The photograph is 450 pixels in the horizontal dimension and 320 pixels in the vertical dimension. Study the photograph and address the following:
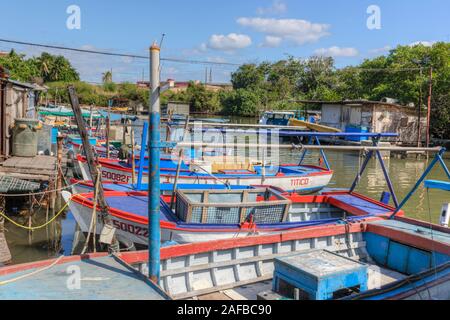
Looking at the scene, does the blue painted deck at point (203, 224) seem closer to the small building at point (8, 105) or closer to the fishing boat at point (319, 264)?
the fishing boat at point (319, 264)

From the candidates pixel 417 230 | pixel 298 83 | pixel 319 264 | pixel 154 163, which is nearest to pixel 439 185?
pixel 417 230

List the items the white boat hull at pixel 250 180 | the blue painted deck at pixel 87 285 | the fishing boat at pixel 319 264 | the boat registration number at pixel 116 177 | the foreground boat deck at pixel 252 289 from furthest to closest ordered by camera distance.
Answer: the boat registration number at pixel 116 177 < the white boat hull at pixel 250 180 < the foreground boat deck at pixel 252 289 < the fishing boat at pixel 319 264 < the blue painted deck at pixel 87 285

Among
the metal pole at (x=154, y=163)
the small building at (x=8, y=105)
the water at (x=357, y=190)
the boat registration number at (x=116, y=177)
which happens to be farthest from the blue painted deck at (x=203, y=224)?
the small building at (x=8, y=105)

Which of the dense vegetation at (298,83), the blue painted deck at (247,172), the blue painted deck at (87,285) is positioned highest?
the dense vegetation at (298,83)

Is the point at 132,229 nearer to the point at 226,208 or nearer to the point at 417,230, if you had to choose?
the point at 226,208

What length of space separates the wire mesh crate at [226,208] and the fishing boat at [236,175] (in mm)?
3766

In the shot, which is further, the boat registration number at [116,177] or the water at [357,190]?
the boat registration number at [116,177]

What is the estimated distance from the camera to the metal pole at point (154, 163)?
4945 mm

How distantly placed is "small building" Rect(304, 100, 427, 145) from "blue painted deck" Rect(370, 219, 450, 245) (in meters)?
28.2

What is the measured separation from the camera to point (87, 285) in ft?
15.7

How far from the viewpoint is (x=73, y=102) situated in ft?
22.0

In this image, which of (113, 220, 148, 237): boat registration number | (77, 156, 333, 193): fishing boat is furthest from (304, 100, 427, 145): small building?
(113, 220, 148, 237): boat registration number

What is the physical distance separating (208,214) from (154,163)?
3791mm
